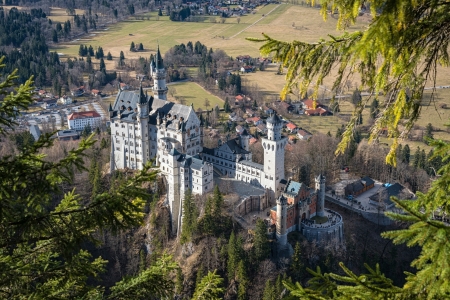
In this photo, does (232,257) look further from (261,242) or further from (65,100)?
(65,100)

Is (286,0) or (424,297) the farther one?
(286,0)

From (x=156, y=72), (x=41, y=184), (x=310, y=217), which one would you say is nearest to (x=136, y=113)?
(x=156, y=72)

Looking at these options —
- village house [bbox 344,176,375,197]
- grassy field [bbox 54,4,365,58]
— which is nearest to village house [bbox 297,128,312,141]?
village house [bbox 344,176,375,197]

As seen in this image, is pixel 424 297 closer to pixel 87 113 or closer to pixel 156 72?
pixel 156 72

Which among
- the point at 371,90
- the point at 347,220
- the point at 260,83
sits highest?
the point at 371,90

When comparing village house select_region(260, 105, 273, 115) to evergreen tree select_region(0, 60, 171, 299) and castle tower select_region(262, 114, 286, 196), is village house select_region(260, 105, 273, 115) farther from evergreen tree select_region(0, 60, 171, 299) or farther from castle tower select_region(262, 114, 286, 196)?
evergreen tree select_region(0, 60, 171, 299)

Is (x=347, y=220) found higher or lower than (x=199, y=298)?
lower
